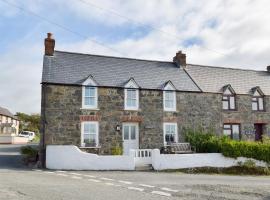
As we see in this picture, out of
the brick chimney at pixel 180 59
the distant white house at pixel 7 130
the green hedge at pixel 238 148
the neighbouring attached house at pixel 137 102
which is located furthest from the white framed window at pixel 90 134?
the distant white house at pixel 7 130

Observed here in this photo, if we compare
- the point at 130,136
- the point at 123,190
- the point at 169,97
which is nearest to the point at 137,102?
the point at 130,136

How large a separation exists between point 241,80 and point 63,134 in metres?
17.2

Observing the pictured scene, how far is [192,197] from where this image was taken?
32.9 feet

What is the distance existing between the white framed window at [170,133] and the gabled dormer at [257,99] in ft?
27.5

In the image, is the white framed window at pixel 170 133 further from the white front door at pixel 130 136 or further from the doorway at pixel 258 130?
the doorway at pixel 258 130

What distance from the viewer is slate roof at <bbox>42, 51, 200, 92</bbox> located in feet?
72.5

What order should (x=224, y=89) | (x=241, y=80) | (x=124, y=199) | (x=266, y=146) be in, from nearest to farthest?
1. (x=124, y=199)
2. (x=266, y=146)
3. (x=224, y=89)
4. (x=241, y=80)

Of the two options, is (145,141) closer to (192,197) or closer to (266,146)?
(266,146)

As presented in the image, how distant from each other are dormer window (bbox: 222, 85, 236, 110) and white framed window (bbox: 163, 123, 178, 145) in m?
5.44

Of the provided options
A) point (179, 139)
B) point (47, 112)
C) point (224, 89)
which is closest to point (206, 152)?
point (179, 139)

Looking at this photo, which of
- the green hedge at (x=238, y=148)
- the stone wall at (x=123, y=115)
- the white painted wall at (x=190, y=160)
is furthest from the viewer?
the stone wall at (x=123, y=115)

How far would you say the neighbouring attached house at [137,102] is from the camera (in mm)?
21000

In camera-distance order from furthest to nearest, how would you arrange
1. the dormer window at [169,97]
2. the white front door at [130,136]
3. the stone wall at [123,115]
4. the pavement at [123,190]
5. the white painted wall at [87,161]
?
the dormer window at [169,97]
the white front door at [130,136]
the stone wall at [123,115]
the white painted wall at [87,161]
the pavement at [123,190]

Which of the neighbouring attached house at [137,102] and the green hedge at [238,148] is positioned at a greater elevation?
the neighbouring attached house at [137,102]
